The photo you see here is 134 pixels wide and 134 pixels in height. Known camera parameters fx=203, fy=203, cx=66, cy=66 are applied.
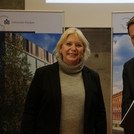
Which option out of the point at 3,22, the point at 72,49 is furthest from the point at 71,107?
the point at 3,22

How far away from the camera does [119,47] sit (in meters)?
2.95

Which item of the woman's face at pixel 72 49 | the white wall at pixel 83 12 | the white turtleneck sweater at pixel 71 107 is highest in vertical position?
the white wall at pixel 83 12

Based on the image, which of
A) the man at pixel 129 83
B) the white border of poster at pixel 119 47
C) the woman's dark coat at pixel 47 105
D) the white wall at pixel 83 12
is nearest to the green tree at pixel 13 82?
the white wall at pixel 83 12

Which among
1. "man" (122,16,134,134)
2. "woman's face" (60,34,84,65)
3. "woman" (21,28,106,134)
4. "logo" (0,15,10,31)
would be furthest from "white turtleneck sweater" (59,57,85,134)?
"logo" (0,15,10,31)

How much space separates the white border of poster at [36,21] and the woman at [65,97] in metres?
1.02

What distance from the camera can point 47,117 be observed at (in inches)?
69.7

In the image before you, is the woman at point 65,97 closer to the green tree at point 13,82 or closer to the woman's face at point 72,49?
the woman's face at point 72,49

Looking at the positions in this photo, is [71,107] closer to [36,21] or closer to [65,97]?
[65,97]

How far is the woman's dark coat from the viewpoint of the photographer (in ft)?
5.74

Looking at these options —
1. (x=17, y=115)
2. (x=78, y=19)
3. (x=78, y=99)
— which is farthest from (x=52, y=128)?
(x=78, y=19)

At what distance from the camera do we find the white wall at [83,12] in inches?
126

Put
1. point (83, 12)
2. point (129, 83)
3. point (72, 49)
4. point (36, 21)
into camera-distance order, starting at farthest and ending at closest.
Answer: point (83, 12)
point (36, 21)
point (72, 49)
point (129, 83)

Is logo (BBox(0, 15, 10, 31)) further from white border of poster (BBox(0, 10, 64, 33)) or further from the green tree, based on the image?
the green tree

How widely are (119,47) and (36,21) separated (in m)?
1.25
